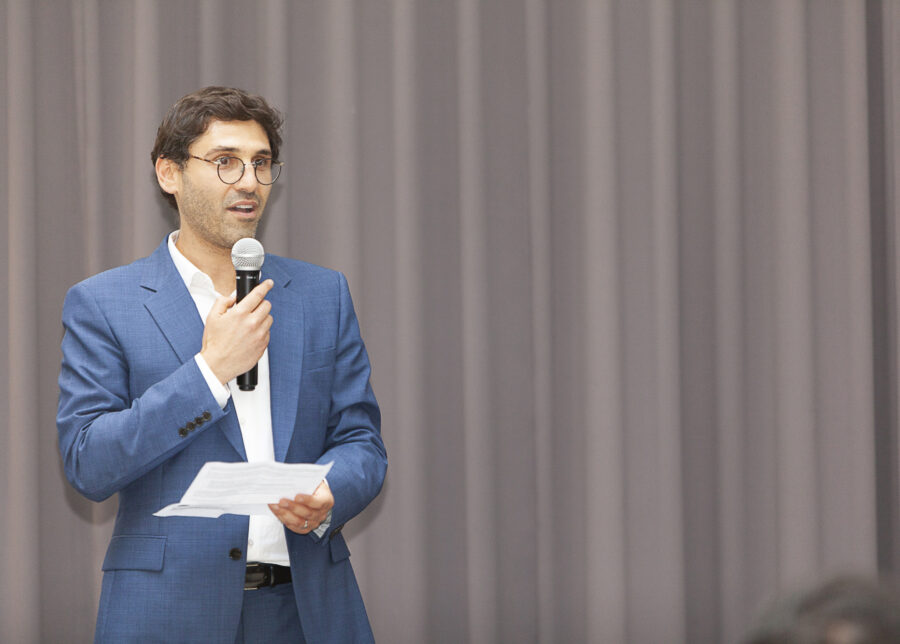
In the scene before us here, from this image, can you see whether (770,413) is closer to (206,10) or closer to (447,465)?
(447,465)

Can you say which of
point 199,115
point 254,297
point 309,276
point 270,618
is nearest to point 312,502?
point 270,618

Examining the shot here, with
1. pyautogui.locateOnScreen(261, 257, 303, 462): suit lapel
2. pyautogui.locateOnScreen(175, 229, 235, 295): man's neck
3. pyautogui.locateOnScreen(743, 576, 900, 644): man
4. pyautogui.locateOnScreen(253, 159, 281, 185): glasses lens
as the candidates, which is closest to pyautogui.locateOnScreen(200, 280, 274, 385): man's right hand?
pyautogui.locateOnScreen(261, 257, 303, 462): suit lapel

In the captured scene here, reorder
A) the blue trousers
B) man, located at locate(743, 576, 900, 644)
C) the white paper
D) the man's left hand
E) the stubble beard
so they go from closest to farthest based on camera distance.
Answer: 1. man, located at locate(743, 576, 900, 644)
2. the white paper
3. the man's left hand
4. the blue trousers
5. the stubble beard

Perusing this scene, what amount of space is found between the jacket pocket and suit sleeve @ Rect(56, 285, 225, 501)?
0.11m

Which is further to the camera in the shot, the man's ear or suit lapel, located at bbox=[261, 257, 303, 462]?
the man's ear

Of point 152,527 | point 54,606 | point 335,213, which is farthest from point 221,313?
point 54,606

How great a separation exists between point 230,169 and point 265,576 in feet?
2.94

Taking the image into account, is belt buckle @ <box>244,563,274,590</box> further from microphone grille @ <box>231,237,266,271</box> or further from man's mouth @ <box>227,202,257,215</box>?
man's mouth @ <box>227,202,257,215</box>

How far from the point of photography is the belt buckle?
1.92 m

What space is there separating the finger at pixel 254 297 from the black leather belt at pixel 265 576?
0.54m

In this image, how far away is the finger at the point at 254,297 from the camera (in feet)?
6.15

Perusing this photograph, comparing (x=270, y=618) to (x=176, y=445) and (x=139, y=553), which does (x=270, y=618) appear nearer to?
(x=139, y=553)

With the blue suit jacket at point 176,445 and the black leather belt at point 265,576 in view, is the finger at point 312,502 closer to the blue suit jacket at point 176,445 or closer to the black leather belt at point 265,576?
the blue suit jacket at point 176,445

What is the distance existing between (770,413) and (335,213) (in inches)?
71.8
